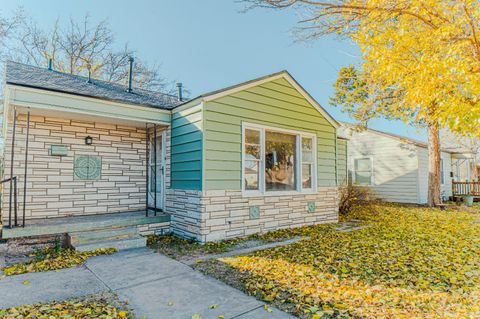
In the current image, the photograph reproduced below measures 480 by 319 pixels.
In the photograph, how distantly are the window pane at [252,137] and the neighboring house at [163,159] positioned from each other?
0.02 m

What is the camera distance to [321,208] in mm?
8031

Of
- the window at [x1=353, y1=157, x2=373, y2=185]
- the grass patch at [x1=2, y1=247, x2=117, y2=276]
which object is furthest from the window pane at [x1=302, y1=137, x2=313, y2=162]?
the window at [x1=353, y1=157, x2=373, y2=185]

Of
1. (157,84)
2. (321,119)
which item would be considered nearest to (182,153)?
(321,119)

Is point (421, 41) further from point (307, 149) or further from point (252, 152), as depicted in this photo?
point (252, 152)

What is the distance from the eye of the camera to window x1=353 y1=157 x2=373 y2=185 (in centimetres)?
1480

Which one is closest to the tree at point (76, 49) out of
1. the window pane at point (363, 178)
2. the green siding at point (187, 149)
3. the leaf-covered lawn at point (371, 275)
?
the green siding at point (187, 149)

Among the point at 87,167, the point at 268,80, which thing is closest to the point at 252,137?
the point at 268,80

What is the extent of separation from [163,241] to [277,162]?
11.0 ft

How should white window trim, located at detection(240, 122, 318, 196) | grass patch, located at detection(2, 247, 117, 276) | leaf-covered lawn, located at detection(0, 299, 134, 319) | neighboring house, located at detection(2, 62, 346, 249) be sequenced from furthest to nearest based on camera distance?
white window trim, located at detection(240, 122, 318, 196) → neighboring house, located at detection(2, 62, 346, 249) → grass patch, located at detection(2, 247, 117, 276) → leaf-covered lawn, located at detection(0, 299, 134, 319)

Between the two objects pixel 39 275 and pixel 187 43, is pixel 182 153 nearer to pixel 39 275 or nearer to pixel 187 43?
pixel 39 275

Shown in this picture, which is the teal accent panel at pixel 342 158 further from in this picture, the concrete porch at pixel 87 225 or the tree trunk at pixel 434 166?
the concrete porch at pixel 87 225

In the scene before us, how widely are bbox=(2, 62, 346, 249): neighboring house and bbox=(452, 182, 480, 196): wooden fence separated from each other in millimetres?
12969

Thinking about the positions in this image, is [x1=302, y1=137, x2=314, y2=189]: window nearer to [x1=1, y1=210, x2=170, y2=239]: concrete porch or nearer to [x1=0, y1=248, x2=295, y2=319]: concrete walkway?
[x1=1, y1=210, x2=170, y2=239]: concrete porch

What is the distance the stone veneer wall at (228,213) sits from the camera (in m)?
5.61
